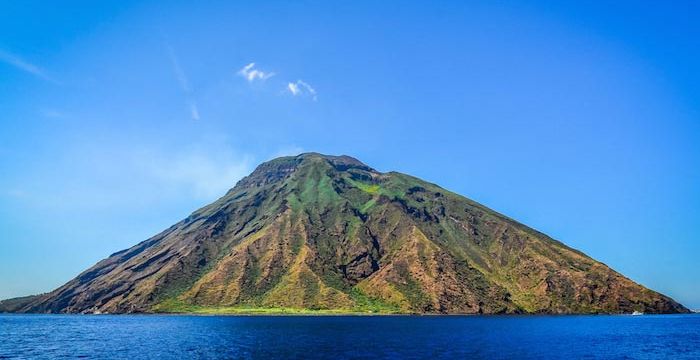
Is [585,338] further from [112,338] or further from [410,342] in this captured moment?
[112,338]

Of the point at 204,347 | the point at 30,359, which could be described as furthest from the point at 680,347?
the point at 30,359

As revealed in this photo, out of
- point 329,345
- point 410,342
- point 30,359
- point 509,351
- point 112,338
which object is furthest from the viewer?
point 112,338

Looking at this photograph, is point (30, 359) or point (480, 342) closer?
point (30, 359)

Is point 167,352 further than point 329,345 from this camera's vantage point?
No

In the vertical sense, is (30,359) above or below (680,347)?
above

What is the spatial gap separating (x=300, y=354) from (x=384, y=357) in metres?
16.5

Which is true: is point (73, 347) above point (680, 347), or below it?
above

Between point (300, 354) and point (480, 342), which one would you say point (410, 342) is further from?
point (300, 354)

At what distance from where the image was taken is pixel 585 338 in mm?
130000

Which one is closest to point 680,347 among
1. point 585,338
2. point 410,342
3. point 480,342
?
point 585,338

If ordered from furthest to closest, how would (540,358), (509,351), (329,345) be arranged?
(329,345)
(509,351)
(540,358)

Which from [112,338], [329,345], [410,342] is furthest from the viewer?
[112,338]

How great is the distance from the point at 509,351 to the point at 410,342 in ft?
76.9

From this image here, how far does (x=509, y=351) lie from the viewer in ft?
316
